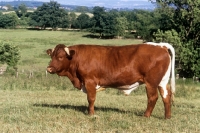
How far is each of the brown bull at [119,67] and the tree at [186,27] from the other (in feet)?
110

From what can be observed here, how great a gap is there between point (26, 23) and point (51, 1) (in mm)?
15581

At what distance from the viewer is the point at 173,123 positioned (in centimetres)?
841

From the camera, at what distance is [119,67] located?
904 cm

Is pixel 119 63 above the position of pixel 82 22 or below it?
above

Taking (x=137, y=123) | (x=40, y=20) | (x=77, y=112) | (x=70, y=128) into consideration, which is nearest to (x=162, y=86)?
(x=137, y=123)

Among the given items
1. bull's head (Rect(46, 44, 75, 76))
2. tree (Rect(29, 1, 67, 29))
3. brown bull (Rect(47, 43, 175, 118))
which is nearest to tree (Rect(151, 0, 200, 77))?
brown bull (Rect(47, 43, 175, 118))

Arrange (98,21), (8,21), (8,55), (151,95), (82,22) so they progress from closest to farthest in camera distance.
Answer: (151,95) < (8,55) < (98,21) < (8,21) < (82,22)

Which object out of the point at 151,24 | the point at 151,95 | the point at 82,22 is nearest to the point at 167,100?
the point at 151,95

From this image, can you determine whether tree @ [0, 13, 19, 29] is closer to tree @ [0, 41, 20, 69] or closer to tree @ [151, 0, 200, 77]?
tree @ [0, 41, 20, 69]

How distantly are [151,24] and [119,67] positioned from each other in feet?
305

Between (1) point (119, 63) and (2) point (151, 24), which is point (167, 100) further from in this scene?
(2) point (151, 24)

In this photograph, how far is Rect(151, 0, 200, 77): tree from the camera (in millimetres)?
42125

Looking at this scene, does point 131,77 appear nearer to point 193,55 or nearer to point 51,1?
point 193,55

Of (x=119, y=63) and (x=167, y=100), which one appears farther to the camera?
(x=167, y=100)
